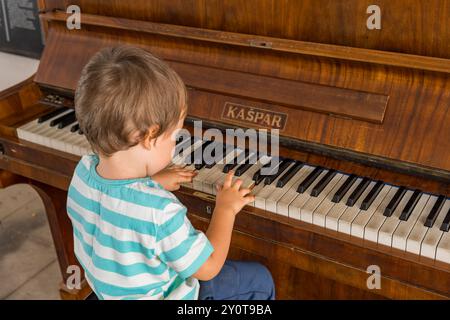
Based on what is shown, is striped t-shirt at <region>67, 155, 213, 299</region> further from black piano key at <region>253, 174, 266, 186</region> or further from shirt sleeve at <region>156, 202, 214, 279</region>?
black piano key at <region>253, 174, 266, 186</region>

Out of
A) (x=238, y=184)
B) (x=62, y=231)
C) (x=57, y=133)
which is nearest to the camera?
(x=238, y=184)

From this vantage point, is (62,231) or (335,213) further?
(62,231)

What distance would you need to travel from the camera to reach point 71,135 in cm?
190

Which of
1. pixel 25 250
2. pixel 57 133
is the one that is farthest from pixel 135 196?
pixel 25 250

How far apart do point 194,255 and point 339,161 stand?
0.55 meters

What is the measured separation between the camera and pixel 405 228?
135 centimetres

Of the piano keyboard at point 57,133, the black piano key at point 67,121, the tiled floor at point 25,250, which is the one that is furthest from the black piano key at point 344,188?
the tiled floor at point 25,250

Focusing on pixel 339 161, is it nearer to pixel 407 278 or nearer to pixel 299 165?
pixel 299 165

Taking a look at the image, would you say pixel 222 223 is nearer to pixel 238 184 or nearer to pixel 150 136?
pixel 238 184

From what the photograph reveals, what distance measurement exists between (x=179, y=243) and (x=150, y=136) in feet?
0.79

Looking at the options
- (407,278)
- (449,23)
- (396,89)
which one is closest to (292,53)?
(396,89)

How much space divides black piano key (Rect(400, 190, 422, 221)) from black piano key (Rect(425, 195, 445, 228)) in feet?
0.15

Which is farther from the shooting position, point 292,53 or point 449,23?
point 292,53

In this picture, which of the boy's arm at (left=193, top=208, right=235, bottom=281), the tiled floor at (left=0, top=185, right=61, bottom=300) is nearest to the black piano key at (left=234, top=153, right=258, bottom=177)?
the boy's arm at (left=193, top=208, right=235, bottom=281)
